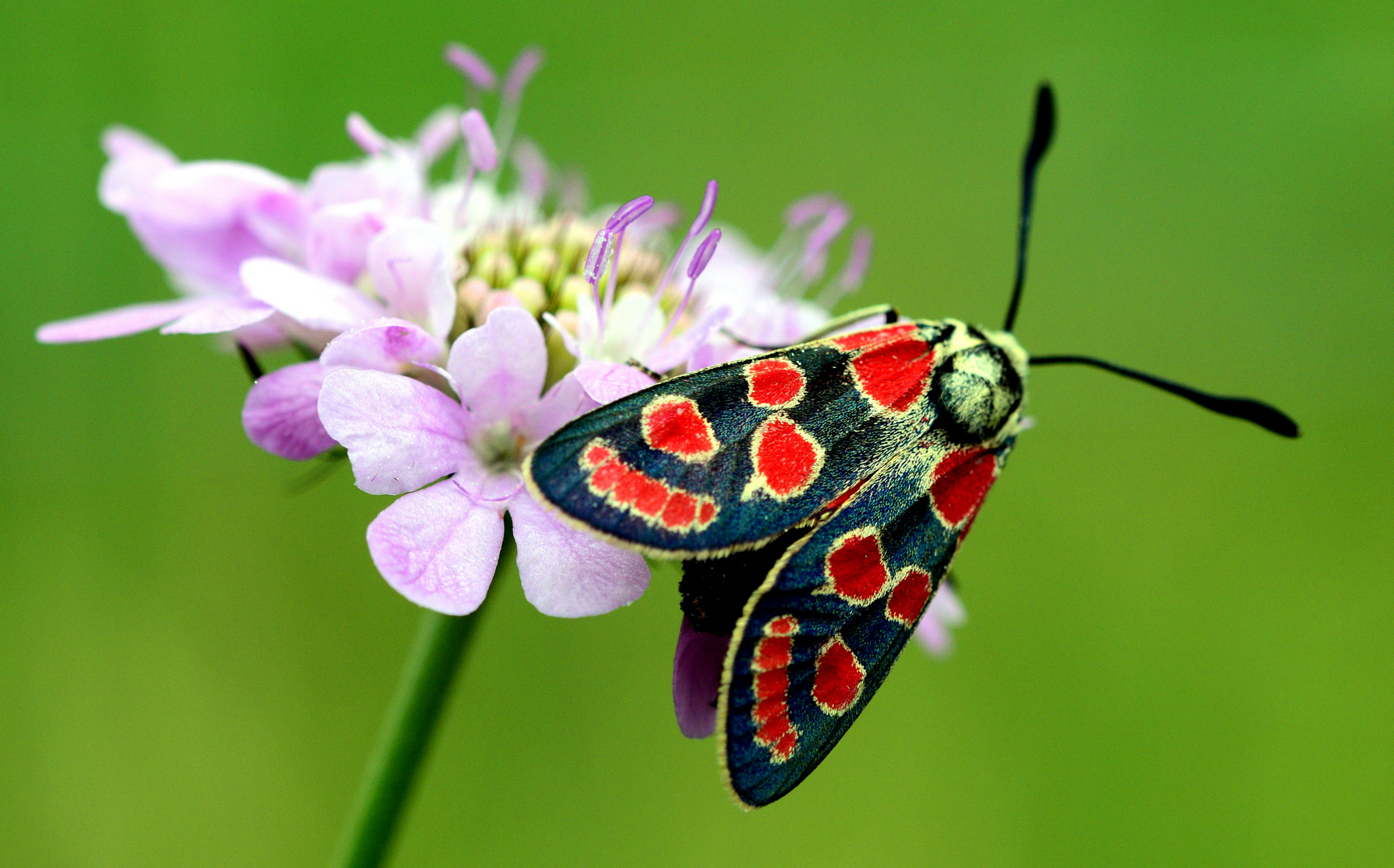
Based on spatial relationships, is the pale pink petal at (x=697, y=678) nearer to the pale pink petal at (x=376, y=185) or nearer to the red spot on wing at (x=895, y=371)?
the red spot on wing at (x=895, y=371)

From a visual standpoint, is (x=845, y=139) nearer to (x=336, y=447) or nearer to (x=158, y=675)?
(x=158, y=675)

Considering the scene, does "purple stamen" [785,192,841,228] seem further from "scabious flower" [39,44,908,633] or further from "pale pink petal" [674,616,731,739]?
"pale pink petal" [674,616,731,739]

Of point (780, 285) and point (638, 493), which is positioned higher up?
point (638, 493)

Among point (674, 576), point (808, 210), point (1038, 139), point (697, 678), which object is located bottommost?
point (674, 576)

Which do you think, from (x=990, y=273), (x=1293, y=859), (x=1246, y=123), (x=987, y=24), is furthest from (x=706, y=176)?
(x=1293, y=859)

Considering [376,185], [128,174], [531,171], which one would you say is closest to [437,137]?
[531,171]

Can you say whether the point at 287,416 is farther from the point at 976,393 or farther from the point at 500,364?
the point at 976,393
